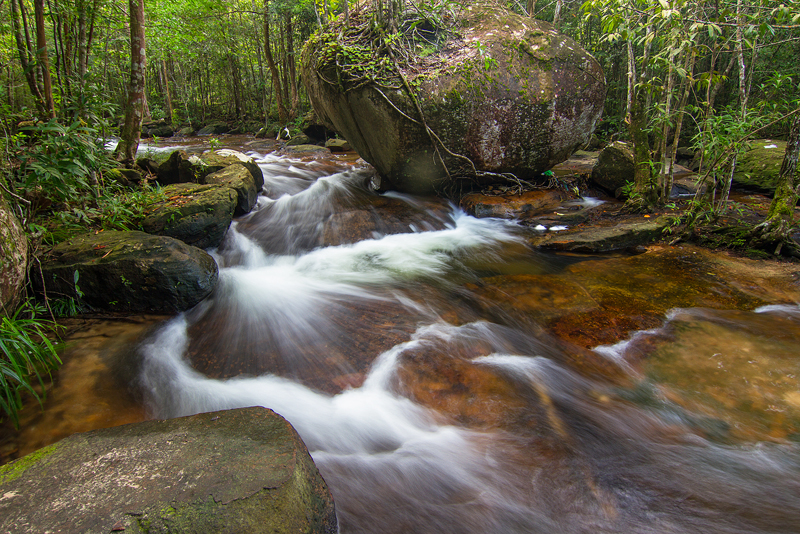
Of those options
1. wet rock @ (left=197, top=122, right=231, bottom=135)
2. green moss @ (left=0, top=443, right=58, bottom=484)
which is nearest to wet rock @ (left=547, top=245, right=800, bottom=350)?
green moss @ (left=0, top=443, right=58, bottom=484)

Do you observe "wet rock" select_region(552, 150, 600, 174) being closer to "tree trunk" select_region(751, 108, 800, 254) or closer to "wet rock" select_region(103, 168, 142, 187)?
"tree trunk" select_region(751, 108, 800, 254)

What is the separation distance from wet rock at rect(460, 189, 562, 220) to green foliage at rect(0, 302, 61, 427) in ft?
19.3

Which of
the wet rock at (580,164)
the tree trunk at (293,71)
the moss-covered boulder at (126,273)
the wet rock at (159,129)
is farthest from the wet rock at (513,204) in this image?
the wet rock at (159,129)

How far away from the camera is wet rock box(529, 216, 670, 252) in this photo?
17.1 ft

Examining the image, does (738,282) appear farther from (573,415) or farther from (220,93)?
(220,93)

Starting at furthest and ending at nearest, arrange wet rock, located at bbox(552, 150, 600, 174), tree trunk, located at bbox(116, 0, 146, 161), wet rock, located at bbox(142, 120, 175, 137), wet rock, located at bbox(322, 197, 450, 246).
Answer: wet rock, located at bbox(142, 120, 175, 137) → wet rock, located at bbox(552, 150, 600, 174) → wet rock, located at bbox(322, 197, 450, 246) → tree trunk, located at bbox(116, 0, 146, 161)

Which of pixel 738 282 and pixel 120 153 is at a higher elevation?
pixel 120 153

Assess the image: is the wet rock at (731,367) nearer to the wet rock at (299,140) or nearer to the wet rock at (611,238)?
the wet rock at (611,238)

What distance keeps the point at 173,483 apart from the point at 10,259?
109 inches

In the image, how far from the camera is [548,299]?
13.3ft

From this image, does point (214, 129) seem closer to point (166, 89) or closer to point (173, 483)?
point (166, 89)

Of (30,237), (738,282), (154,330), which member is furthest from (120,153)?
(738,282)

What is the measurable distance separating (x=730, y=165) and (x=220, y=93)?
1227 inches

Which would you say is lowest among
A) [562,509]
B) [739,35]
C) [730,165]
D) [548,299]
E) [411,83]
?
[562,509]
